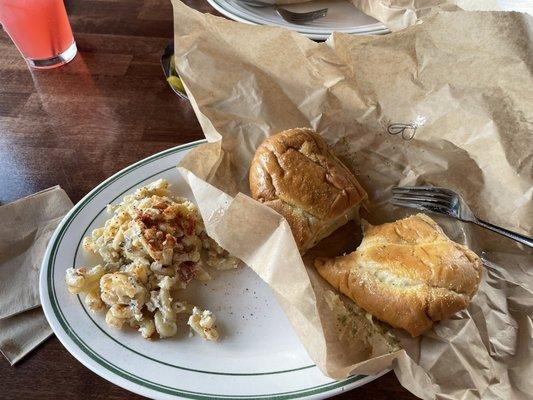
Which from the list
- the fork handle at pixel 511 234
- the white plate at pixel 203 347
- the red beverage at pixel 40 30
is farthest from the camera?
the red beverage at pixel 40 30

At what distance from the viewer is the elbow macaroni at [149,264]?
88cm

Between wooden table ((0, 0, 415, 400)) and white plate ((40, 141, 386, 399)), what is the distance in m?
0.06

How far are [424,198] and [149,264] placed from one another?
20.7 inches

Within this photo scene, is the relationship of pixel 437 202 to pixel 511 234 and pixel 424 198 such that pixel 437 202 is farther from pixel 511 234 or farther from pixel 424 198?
pixel 511 234

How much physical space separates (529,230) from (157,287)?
688 millimetres

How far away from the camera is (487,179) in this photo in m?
1.01

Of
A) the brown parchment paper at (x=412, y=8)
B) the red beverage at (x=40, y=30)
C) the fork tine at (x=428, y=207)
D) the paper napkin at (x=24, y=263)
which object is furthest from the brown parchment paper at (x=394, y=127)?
the red beverage at (x=40, y=30)

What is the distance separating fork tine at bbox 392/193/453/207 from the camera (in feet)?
3.24

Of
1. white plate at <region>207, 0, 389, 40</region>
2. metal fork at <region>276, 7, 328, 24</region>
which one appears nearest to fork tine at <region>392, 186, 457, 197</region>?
white plate at <region>207, 0, 389, 40</region>

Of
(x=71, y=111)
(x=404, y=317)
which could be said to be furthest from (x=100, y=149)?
(x=404, y=317)

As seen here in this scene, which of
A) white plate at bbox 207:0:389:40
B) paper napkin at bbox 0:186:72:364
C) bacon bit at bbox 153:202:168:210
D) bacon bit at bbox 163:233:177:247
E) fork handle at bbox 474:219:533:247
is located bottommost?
paper napkin at bbox 0:186:72:364

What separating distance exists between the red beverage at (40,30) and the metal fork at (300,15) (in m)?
0.62

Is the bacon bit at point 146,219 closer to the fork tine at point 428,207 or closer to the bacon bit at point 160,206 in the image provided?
the bacon bit at point 160,206

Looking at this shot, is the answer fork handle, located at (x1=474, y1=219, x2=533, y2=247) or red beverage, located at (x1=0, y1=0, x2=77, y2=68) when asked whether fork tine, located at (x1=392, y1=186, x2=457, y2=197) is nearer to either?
fork handle, located at (x1=474, y1=219, x2=533, y2=247)
